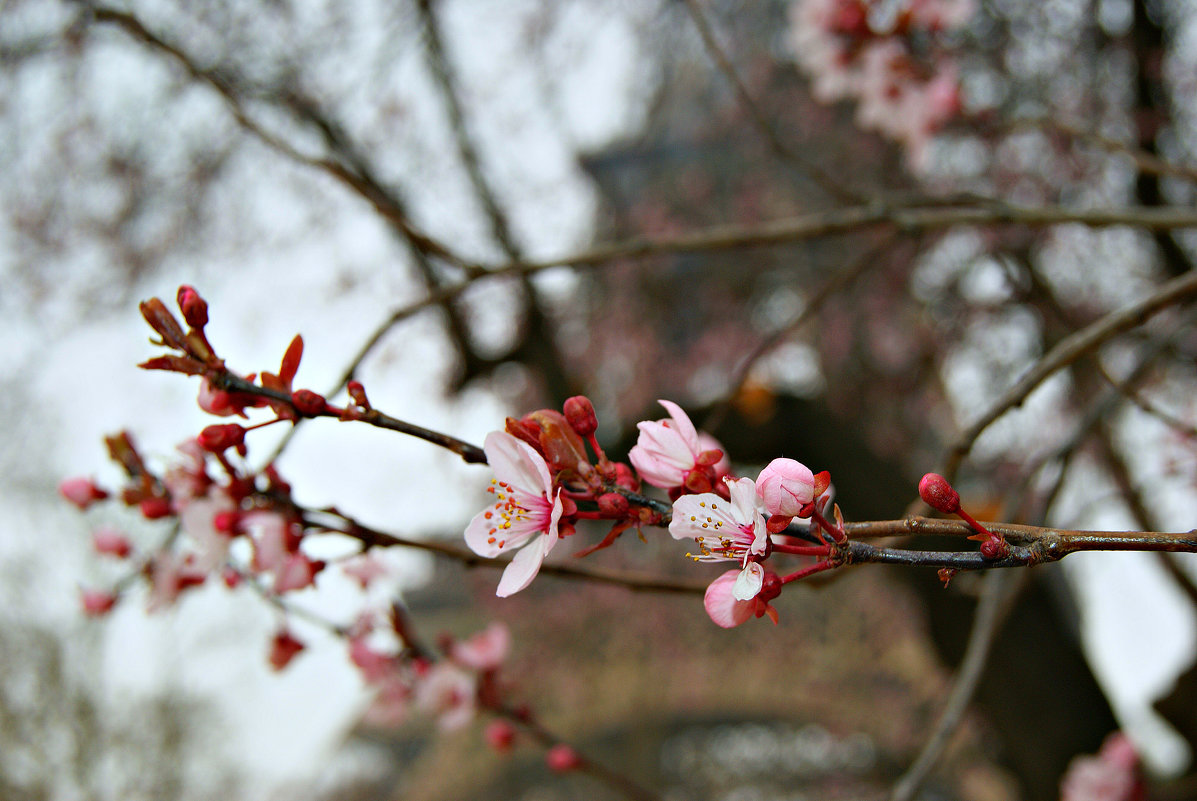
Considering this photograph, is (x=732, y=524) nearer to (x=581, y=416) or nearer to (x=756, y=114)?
(x=581, y=416)

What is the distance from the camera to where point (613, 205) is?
595cm

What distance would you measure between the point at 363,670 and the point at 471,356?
8.71 feet

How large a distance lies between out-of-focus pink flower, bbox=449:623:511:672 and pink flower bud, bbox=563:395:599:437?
0.87 metres

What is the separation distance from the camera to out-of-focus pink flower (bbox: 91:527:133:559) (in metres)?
1.04

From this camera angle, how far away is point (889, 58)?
5.44ft

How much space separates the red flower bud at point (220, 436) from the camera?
0.57 meters

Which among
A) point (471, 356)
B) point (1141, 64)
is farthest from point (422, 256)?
point (1141, 64)

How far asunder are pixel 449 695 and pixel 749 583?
1.02m

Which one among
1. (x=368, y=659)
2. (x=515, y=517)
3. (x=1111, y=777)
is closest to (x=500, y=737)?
(x=368, y=659)

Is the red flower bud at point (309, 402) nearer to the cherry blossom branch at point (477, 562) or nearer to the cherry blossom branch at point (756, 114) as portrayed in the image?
the cherry blossom branch at point (477, 562)

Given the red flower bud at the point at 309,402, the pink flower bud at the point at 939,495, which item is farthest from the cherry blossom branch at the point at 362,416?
the pink flower bud at the point at 939,495

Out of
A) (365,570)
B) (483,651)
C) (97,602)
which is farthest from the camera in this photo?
(483,651)

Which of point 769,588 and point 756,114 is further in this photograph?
point 756,114

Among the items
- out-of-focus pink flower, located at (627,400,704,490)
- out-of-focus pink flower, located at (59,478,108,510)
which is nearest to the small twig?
out-of-focus pink flower, located at (627,400,704,490)
